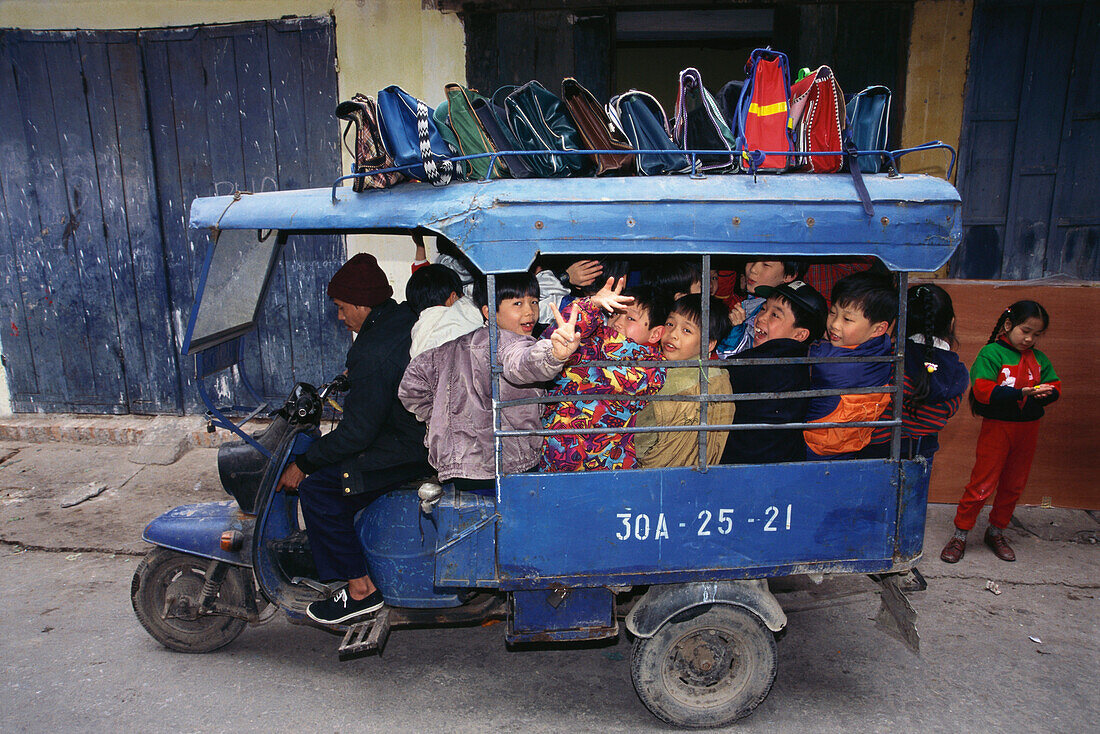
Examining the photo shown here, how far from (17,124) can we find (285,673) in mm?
5686

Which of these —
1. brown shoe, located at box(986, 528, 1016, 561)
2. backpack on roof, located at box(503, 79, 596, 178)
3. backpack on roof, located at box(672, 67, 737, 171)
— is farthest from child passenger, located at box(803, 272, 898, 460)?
brown shoe, located at box(986, 528, 1016, 561)

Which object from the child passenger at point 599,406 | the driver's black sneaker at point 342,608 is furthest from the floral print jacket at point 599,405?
the driver's black sneaker at point 342,608

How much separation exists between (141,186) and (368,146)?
15.1 feet

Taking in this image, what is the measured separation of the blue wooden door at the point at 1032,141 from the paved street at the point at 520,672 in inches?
95.1

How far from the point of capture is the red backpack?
2.72 m

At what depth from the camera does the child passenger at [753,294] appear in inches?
139

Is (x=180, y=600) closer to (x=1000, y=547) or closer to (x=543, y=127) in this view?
(x=543, y=127)

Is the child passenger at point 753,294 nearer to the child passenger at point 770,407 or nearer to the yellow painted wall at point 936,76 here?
the child passenger at point 770,407

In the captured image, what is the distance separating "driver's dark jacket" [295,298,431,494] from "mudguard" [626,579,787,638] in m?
1.14

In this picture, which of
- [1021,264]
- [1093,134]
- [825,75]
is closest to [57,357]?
[825,75]

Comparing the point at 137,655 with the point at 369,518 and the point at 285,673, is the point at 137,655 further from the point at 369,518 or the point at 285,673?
the point at 369,518

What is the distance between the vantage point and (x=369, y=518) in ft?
10.5

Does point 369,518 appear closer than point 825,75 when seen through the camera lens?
No

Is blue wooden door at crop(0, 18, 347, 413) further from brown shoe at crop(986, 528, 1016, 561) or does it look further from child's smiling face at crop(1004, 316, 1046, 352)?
brown shoe at crop(986, 528, 1016, 561)
